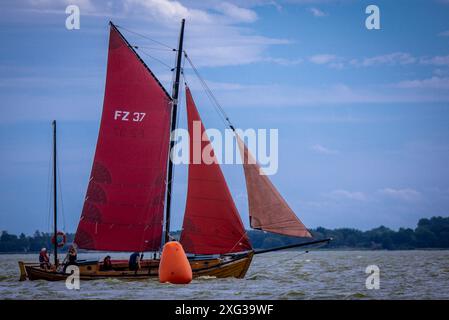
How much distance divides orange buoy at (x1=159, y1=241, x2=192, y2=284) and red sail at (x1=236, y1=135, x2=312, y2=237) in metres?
4.25

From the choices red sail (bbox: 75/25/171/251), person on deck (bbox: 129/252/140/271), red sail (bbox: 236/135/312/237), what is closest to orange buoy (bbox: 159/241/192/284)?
person on deck (bbox: 129/252/140/271)

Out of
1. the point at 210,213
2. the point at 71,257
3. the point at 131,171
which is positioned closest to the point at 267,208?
the point at 210,213

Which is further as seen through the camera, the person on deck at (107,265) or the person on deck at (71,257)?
the person on deck at (71,257)

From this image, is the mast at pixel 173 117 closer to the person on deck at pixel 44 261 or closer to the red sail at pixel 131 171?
the red sail at pixel 131 171

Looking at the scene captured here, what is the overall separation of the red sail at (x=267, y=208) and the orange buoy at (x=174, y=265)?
4.25 m

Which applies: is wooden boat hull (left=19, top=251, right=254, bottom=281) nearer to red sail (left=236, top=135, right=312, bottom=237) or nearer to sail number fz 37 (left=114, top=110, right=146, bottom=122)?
red sail (left=236, top=135, right=312, bottom=237)

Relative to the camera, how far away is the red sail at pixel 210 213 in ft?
156

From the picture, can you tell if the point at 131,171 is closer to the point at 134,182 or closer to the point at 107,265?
the point at 134,182

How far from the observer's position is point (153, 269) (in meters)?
47.8

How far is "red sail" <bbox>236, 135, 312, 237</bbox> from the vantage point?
A: 150ft

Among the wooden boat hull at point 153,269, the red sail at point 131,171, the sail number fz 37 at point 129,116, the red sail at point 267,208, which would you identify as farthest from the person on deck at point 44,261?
the red sail at point 267,208
